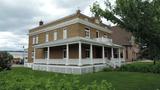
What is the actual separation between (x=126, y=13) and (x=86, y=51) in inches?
939

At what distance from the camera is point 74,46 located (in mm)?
33344

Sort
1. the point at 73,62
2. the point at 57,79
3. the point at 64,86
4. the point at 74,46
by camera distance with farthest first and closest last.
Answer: the point at 74,46 < the point at 73,62 < the point at 57,79 < the point at 64,86

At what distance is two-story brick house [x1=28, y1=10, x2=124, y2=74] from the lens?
2975cm

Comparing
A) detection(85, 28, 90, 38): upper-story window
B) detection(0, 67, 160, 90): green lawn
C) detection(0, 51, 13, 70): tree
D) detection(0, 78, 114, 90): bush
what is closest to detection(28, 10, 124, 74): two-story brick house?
detection(85, 28, 90, 38): upper-story window

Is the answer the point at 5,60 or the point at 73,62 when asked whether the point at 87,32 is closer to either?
the point at 73,62

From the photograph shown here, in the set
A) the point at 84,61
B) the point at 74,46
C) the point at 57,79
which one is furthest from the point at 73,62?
the point at 57,79

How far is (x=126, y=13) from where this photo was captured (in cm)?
1088

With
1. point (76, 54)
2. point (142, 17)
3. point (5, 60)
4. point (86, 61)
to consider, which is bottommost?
point (86, 61)

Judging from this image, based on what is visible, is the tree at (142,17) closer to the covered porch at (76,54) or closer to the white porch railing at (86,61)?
the covered porch at (76,54)

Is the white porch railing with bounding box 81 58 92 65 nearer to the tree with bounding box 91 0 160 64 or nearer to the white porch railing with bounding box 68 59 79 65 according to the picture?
the white porch railing with bounding box 68 59 79 65

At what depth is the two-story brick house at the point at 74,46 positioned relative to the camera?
97.6 ft

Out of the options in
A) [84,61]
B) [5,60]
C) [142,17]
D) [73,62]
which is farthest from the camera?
[73,62]

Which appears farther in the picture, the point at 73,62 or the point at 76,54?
the point at 76,54

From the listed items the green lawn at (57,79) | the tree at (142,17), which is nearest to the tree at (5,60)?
the green lawn at (57,79)
